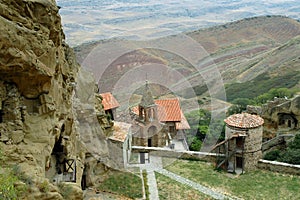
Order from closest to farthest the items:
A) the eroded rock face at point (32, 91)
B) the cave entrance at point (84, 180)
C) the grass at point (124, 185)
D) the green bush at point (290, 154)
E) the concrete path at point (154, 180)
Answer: the eroded rock face at point (32, 91) → the grass at point (124, 185) → the cave entrance at point (84, 180) → the concrete path at point (154, 180) → the green bush at point (290, 154)

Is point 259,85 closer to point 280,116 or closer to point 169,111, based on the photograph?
point 280,116

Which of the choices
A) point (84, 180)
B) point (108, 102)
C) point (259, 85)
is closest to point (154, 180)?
point (84, 180)

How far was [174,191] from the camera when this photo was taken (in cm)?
2025

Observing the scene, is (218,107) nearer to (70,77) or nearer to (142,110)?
(142,110)

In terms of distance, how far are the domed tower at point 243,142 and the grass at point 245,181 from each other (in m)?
0.86

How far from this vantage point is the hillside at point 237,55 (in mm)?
79262

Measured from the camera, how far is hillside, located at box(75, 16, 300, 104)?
260ft

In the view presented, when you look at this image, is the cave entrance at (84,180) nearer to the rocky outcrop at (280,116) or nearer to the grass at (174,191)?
the grass at (174,191)

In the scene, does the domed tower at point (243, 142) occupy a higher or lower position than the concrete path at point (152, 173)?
higher

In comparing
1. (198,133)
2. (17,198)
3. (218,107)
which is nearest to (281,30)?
(218,107)

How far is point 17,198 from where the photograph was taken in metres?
9.20

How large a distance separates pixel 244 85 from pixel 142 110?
54.7m

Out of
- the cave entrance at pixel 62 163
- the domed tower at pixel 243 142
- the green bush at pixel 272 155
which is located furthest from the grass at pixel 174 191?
the green bush at pixel 272 155

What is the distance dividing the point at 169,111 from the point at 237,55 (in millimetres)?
88782
